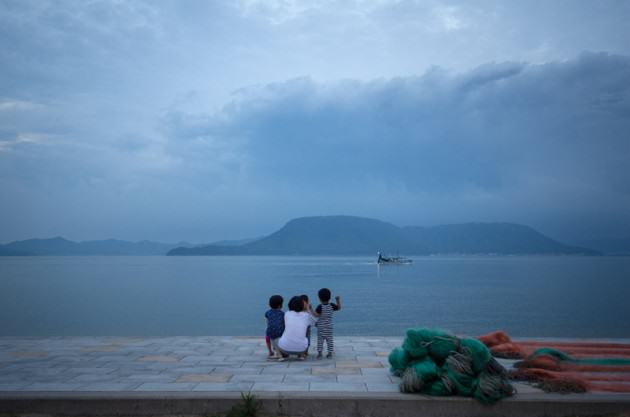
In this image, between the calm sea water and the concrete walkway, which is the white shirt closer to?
the concrete walkway

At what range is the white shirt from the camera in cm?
1036

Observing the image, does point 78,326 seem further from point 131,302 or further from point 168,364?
point 168,364

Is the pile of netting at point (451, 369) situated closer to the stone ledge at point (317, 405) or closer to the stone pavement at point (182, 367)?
the stone ledge at point (317, 405)

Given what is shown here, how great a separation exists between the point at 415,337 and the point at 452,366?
0.79 meters

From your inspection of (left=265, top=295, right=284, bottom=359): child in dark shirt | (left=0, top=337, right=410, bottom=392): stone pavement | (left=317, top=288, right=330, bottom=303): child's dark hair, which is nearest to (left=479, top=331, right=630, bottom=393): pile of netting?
(left=0, top=337, right=410, bottom=392): stone pavement

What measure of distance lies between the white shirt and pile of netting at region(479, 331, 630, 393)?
12.1ft

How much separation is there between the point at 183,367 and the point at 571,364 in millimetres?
6748

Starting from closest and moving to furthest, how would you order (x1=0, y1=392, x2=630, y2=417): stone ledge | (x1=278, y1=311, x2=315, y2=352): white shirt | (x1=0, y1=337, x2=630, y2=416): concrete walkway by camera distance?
(x1=0, y1=392, x2=630, y2=417): stone ledge
(x1=0, y1=337, x2=630, y2=416): concrete walkway
(x1=278, y1=311, x2=315, y2=352): white shirt

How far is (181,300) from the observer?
2130 inches

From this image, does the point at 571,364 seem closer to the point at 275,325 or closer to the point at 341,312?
the point at 275,325

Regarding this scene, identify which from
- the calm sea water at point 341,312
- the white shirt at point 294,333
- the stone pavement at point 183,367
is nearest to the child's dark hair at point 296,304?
the white shirt at point 294,333

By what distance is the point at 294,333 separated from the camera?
10359mm

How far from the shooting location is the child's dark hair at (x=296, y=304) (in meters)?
10.5

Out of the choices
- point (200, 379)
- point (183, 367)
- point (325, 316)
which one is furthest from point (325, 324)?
point (200, 379)
